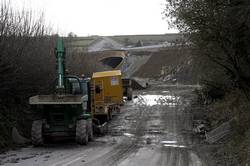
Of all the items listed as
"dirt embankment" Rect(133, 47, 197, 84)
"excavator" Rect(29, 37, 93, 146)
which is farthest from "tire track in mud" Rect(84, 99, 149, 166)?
"dirt embankment" Rect(133, 47, 197, 84)

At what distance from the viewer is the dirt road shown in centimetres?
1454

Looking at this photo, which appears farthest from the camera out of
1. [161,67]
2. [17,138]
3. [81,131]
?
[161,67]

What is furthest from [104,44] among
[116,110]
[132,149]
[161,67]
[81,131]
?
[132,149]

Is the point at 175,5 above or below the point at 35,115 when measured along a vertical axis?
above

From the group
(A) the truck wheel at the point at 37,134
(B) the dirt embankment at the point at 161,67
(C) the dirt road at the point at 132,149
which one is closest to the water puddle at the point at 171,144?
(C) the dirt road at the point at 132,149

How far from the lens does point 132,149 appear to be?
56.6 ft

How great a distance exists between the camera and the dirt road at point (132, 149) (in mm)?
14545

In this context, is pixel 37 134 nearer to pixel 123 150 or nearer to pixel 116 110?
pixel 123 150

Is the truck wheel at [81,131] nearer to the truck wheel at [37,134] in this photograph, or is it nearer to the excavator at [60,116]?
the excavator at [60,116]

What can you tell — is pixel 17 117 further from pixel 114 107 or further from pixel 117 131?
pixel 114 107

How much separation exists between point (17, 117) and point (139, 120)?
7.71m

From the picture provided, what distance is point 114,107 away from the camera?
29.0m

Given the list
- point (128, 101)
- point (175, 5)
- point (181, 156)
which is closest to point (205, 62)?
point (175, 5)

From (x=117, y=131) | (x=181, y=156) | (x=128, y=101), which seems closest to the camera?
(x=181, y=156)
